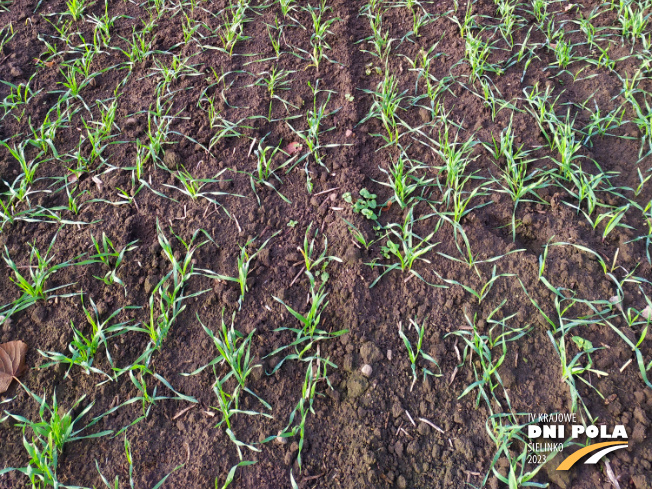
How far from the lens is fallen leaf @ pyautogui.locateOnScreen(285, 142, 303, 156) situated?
106 inches

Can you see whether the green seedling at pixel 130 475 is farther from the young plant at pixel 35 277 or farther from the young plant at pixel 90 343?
the young plant at pixel 35 277

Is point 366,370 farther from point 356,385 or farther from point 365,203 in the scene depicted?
point 365,203

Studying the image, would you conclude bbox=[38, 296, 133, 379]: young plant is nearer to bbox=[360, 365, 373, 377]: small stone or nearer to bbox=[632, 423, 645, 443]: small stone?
bbox=[360, 365, 373, 377]: small stone

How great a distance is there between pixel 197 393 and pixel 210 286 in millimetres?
503

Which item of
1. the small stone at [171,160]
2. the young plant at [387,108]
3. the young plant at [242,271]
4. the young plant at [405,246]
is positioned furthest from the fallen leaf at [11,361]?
the young plant at [387,108]

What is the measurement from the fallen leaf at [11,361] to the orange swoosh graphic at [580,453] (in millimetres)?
2197

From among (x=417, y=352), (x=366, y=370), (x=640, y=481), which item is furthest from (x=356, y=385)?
(x=640, y=481)

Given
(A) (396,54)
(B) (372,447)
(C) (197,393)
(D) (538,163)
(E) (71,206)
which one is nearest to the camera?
(B) (372,447)

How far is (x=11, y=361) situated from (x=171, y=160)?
1.26 metres

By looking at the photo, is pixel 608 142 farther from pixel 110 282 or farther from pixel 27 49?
pixel 27 49

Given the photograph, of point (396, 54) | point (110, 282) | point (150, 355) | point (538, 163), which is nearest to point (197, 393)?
point (150, 355)

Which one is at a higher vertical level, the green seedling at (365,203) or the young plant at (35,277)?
the green seedling at (365,203)

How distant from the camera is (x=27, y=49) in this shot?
10.7 feet

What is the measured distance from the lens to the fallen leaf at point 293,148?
2683mm
